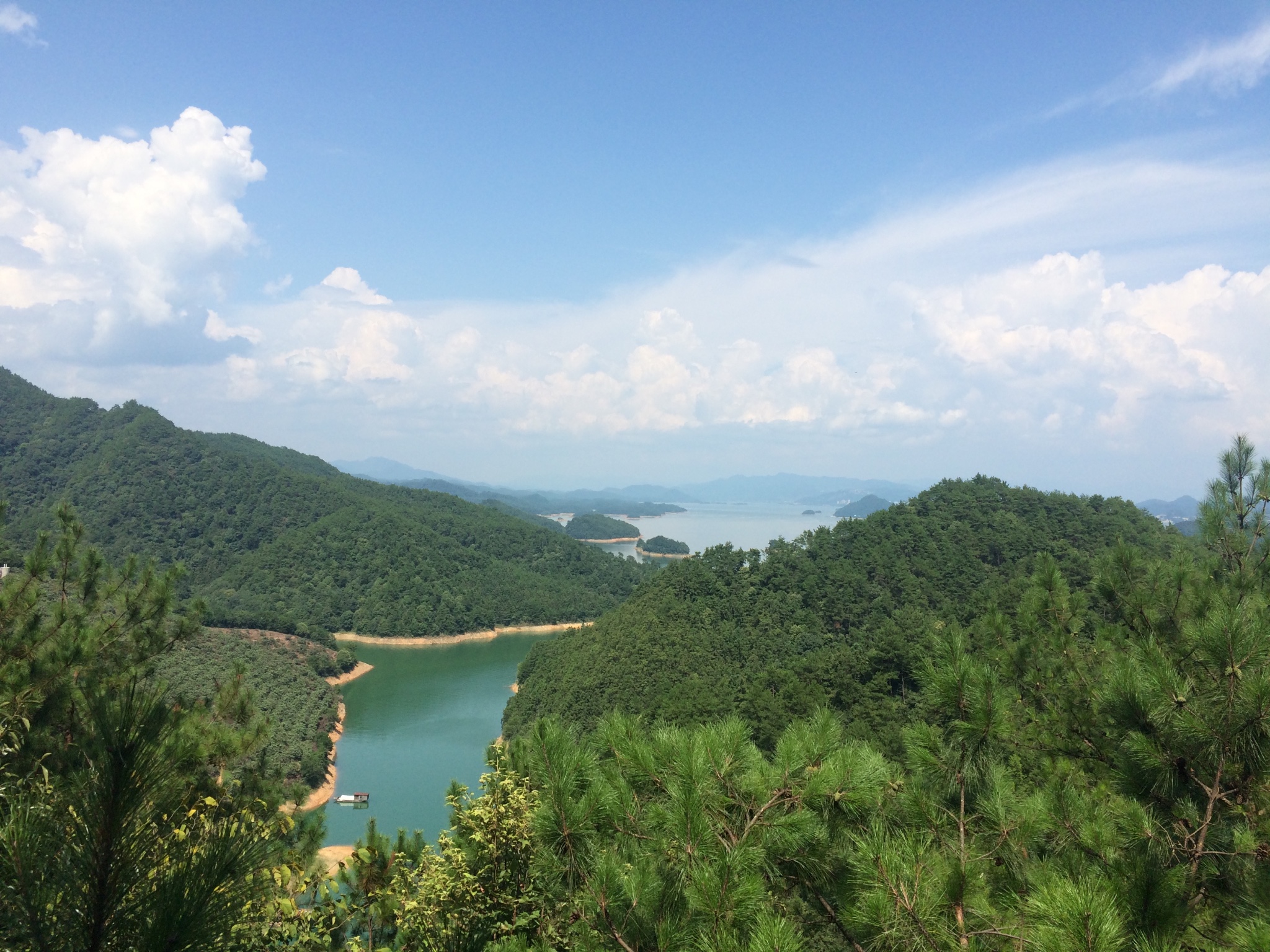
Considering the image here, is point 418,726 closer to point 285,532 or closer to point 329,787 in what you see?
point 329,787

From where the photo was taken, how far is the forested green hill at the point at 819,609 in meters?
18.8

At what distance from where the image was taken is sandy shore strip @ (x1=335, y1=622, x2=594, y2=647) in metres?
41.1

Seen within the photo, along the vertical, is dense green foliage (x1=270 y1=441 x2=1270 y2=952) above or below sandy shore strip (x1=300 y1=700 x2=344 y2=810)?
above

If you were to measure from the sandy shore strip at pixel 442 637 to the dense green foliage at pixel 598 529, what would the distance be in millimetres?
41026

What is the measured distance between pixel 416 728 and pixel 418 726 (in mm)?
235

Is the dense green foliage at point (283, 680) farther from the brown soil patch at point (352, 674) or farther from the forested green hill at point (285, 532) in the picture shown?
the forested green hill at point (285, 532)

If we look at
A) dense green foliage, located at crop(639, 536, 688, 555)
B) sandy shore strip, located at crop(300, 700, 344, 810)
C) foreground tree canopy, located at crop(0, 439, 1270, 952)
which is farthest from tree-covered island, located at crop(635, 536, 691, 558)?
foreground tree canopy, located at crop(0, 439, 1270, 952)

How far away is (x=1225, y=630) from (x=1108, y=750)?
1372 mm

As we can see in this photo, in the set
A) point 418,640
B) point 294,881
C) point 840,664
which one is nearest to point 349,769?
point 840,664

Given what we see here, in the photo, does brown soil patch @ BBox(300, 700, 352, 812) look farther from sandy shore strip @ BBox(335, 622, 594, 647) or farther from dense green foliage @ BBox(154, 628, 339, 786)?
sandy shore strip @ BBox(335, 622, 594, 647)

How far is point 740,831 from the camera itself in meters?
2.44

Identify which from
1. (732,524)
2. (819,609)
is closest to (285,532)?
(819,609)

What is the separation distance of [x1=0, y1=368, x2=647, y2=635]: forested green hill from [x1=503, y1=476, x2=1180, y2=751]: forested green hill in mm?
18215

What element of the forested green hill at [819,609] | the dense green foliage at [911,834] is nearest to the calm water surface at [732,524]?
A: the forested green hill at [819,609]
